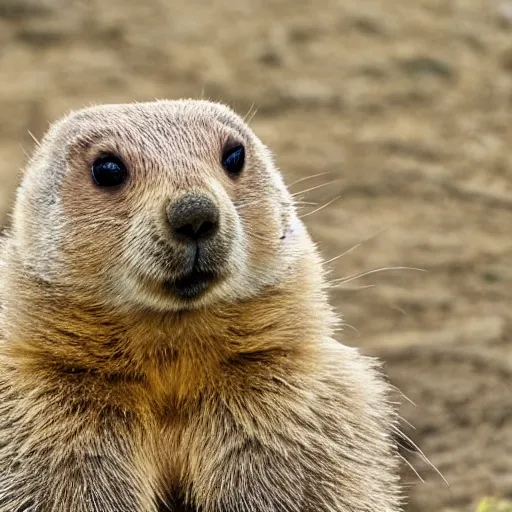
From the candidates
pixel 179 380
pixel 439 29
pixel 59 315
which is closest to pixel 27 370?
pixel 59 315

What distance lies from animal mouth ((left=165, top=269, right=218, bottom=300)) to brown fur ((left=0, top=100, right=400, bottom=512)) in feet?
0.14

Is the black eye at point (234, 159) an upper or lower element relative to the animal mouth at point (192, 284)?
upper

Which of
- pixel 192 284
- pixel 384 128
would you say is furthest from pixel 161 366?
pixel 384 128

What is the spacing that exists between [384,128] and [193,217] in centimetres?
673

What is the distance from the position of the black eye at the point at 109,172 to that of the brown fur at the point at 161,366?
0.05m

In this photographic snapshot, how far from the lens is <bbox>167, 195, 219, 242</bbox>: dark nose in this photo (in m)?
4.09

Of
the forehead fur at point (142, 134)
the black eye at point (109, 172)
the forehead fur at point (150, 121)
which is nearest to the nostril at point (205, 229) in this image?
the forehead fur at point (142, 134)

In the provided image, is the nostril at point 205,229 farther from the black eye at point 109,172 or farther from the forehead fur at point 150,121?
the forehead fur at point 150,121

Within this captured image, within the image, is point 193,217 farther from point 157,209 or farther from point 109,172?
point 109,172

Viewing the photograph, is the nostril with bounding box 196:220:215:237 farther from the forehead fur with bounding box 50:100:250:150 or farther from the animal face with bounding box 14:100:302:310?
the forehead fur with bounding box 50:100:250:150

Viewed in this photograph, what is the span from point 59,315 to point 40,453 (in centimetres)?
59

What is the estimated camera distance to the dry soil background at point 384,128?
7.70 m

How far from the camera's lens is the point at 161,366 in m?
4.40

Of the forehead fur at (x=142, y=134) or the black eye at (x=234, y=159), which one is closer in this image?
the forehead fur at (x=142, y=134)
